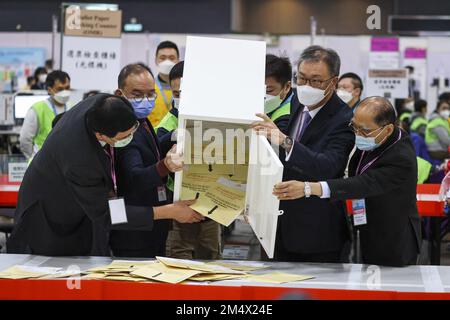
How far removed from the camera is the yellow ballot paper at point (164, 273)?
273 centimetres

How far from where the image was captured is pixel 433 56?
583 inches

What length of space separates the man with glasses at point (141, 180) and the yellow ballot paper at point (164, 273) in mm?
534

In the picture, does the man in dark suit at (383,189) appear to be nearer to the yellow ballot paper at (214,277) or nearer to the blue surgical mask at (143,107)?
the yellow ballot paper at (214,277)

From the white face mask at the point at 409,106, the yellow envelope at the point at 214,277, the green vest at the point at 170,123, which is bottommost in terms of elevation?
the yellow envelope at the point at 214,277

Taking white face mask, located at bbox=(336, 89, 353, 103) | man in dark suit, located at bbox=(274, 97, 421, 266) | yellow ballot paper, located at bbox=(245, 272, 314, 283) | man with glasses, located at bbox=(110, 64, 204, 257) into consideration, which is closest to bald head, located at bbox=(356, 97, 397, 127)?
man in dark suit, located at bbox=(274, 97, 421, 266)

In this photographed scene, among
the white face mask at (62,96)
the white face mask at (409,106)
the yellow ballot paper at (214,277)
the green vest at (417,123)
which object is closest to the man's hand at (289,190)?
the yellow ballot paper at (214,277)

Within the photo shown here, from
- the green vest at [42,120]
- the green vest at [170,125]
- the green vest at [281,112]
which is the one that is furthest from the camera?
the green vest at [42,120]

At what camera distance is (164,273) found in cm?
283

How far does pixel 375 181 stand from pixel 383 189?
2.1 inches

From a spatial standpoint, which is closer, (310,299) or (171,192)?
(310,299)

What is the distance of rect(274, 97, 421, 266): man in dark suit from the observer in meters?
3.18

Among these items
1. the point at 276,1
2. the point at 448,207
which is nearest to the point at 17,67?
the point at 276,1

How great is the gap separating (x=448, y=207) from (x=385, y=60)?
5.39m
